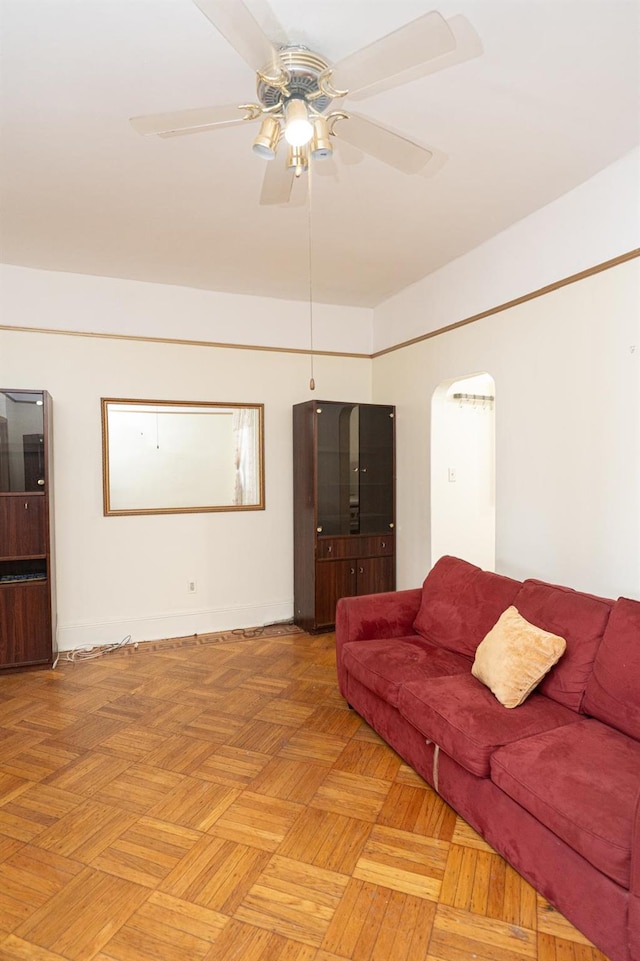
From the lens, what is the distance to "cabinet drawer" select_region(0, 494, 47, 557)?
371 cm

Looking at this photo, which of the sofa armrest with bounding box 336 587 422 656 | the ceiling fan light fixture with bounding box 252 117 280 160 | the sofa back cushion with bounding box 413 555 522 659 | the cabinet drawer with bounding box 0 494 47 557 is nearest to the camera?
the ceiling fan light fixture with bounding box 252 117 280 160

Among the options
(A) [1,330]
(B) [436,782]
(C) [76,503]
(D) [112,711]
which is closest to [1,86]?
(A) [1,330]

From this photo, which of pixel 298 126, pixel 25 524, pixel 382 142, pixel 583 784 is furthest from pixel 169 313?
pixel 583 784

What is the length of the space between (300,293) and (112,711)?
11.4 ft

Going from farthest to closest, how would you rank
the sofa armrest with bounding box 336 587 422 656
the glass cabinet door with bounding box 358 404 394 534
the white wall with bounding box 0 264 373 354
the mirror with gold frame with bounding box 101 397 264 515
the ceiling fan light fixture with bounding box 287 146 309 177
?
the glass cabinet door with bounding box 358 404 394 534, the mirror with gold frame with bounding box 101 397 264 515, the white wall with bounding box 0 264 373 354, the sofa armrest with bounding box 336 587 422 656, the ceiling fan light fixture with bounding box 287 146 309 177

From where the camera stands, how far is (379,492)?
4.73m

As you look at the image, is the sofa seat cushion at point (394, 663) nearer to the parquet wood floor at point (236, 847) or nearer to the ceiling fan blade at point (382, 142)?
the parquet wood floor at point (236, 847)

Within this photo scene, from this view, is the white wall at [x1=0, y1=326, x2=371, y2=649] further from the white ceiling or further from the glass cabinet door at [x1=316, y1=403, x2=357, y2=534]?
the white ceiling

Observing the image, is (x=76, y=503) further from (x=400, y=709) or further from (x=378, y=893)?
(x=378, y=893)

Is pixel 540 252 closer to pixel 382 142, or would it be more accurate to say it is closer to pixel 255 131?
pixel 382 142

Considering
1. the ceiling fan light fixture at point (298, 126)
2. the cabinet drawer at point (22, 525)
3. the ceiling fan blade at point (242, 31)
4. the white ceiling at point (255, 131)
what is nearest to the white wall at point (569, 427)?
the white ceiling at point (255, 131)

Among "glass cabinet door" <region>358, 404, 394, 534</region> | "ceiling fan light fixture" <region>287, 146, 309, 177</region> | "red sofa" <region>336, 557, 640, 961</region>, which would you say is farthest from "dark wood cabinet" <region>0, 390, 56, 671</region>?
"ceiling fan light fixture" <region>287, 146, 309, 177</region>

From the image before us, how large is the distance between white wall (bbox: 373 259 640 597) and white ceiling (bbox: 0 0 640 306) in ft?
2.04

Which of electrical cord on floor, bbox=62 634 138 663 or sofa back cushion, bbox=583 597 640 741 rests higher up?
sofa back cushion, bbox=583 597 640 741
